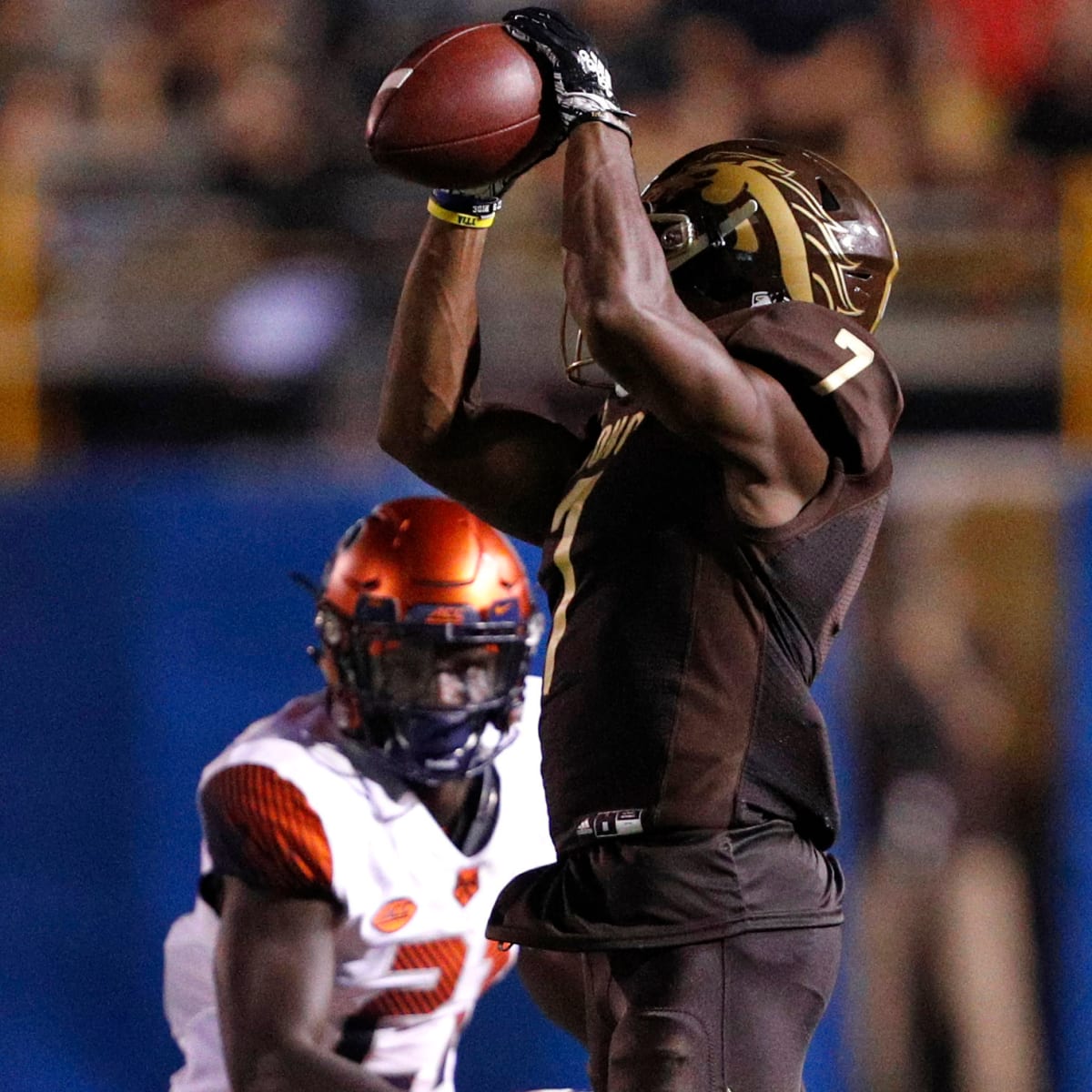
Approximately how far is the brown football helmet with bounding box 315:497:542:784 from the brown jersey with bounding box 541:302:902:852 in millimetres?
838

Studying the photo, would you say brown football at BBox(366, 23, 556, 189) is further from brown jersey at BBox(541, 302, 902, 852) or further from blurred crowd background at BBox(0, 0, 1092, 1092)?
blurred crowd background at BBox(0, 0, 1092, 1092)

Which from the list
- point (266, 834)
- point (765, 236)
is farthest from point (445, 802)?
point (765, 236)

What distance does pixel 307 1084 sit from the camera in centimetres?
241

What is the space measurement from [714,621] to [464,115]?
515 mm

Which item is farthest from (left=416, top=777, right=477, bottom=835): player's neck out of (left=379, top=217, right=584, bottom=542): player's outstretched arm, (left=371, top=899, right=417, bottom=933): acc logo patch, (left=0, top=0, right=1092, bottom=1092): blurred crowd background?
(left=0, top=0, right=1092, bottom=1092): blurred crowd background

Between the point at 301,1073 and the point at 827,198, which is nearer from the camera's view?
the point at 827,198

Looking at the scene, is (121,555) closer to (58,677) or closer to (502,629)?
(58,677)

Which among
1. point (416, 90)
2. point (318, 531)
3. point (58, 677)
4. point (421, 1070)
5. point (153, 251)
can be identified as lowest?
point (421, 1070)

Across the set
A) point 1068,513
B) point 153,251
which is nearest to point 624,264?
point 1068,513

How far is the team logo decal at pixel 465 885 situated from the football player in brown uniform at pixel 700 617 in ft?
2.84

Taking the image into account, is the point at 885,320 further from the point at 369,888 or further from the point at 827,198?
the point at 827,198

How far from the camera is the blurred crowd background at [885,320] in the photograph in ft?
12.8

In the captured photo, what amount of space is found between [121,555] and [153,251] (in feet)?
6.17

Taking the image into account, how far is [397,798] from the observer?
110 inches
